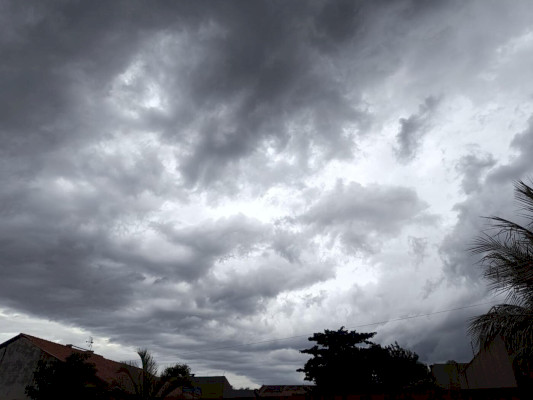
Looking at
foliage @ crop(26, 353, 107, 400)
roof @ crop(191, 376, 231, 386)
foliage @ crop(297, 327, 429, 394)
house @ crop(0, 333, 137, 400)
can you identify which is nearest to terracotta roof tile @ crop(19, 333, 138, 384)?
house @ crop(0, 333, 137, 400)

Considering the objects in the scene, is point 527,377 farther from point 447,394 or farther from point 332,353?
Answer: point 332,353

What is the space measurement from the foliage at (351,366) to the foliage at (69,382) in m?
28.1

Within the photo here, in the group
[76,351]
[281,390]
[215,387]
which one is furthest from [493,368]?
[281,390]

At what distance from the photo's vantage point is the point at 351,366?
42.2 m

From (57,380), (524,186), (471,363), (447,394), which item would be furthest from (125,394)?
(471,363)

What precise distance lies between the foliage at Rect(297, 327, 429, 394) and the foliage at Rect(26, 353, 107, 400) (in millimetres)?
28117

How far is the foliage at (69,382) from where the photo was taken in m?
18.5

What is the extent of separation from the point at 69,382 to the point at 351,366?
31.1 meters

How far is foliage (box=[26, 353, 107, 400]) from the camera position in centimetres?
1852

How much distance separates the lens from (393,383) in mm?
46125

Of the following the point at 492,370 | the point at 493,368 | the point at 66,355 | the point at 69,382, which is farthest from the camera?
the point at 66,355

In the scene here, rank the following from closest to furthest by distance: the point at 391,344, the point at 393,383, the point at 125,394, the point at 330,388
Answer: the point at 125,394, the point at 330,388, the point at 393,383, the point at 391,344

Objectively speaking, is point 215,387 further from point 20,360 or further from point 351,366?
point 20,360

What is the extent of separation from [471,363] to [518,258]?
1953cm
